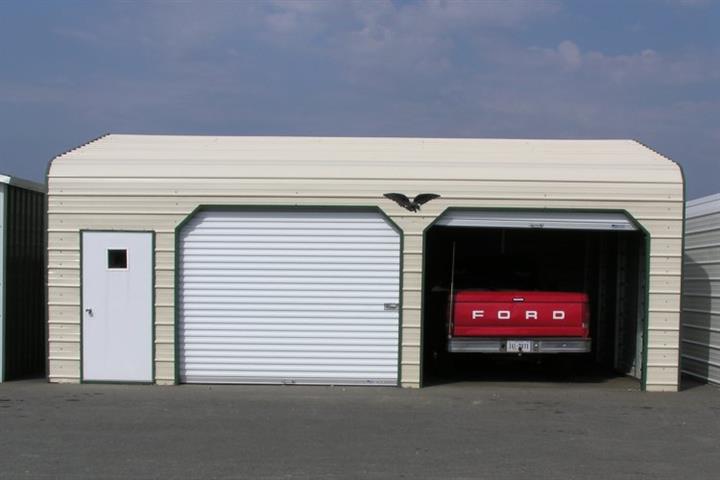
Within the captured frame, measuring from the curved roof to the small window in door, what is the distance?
1.17 m

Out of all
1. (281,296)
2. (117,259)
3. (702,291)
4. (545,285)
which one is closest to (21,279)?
(117,259)

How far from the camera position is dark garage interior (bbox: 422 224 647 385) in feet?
46.3

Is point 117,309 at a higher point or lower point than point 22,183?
lower

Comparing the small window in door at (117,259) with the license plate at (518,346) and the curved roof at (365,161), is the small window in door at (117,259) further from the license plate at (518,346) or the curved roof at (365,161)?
the license plate at (518,346)

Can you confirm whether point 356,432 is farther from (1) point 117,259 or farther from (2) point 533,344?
(1) point 117,259

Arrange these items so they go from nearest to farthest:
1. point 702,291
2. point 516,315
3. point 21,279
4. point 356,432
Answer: point 356,432
point 516,315
point 21,279
point 702,291

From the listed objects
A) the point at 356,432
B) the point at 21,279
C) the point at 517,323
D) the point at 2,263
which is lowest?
the point at 356,432

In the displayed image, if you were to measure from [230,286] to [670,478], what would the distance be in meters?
7.30

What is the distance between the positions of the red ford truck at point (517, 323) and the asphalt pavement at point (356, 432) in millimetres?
685

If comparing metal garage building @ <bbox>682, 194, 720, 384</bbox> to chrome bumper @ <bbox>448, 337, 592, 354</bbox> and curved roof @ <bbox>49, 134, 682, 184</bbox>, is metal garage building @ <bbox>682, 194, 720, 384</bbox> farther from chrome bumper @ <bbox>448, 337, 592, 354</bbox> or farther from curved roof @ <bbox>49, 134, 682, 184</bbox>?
chrome bumper @ <bbox>448, 337, 592, 354</bbox>

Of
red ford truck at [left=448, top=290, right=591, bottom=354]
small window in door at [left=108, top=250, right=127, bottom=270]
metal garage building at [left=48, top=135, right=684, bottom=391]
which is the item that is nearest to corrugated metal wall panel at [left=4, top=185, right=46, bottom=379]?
metal garage building at [left=48, top=135, right=684, bottom=391]

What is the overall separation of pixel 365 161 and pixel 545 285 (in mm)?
5019

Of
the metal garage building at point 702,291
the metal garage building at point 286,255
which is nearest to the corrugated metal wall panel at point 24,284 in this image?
the metal garage building at point 286,255

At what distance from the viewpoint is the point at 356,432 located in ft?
31.3
